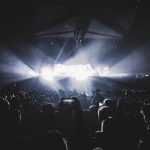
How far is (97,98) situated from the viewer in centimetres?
1015

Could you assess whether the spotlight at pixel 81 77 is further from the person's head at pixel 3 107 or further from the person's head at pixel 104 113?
the person's head at pixel 3 107

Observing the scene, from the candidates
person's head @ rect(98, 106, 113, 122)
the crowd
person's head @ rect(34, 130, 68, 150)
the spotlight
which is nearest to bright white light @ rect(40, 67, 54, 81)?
the spotlight

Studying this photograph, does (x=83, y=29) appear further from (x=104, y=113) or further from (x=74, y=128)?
(x=74, y=128)

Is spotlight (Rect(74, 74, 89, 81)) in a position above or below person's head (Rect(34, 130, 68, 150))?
above

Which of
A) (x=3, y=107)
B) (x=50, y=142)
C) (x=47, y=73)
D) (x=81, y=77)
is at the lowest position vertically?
(x=50, y=142)

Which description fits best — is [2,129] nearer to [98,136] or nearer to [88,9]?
[98,136]

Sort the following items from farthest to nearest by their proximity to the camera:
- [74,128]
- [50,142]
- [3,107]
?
1. [3,107]
2. [74,128]
3. [50,142]

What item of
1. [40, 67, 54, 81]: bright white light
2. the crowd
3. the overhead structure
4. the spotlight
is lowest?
the crowd

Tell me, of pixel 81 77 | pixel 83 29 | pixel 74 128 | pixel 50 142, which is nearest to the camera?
pixel 50 142

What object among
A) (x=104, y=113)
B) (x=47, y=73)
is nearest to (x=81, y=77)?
(x=47, y=73)

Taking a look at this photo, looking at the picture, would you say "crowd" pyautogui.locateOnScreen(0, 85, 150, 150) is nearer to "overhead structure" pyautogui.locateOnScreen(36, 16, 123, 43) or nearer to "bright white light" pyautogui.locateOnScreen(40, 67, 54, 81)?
"overhead structure" pyautogui.locateOnScreen(36, 16, 123, 43)

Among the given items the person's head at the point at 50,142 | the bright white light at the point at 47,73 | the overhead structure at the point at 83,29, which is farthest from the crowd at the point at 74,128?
the bright white light at the point at 47,73

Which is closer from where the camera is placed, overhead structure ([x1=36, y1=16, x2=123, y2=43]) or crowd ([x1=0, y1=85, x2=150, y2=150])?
crowd ([x1=0, y1=85, x2=150, y2=150])

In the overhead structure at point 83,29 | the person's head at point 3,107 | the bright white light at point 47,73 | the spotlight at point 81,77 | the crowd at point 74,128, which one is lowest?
the crowd at point 74,128
